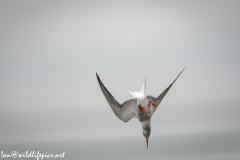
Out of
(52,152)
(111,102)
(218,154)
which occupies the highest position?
(111,102)

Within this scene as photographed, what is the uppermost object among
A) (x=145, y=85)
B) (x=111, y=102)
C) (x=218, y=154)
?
(x=145, y=85)

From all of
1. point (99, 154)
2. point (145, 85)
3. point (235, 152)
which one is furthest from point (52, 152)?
point (235, 152)

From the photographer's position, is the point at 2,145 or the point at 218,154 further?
the point at 2,145

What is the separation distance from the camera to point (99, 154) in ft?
7.89

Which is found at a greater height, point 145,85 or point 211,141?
point 145,85

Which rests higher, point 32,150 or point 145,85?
point 145,85

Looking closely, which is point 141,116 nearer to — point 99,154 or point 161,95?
point 161,95

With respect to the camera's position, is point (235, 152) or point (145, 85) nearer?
point (235, 152)

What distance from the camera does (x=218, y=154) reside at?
234cm

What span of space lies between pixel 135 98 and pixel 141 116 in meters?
0.12

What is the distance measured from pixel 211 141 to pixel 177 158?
32cm

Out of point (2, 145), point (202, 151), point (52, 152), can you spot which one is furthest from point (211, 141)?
point (2, 145)

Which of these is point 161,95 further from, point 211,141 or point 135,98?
point 211,141

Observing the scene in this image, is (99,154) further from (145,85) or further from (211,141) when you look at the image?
(211,141)
